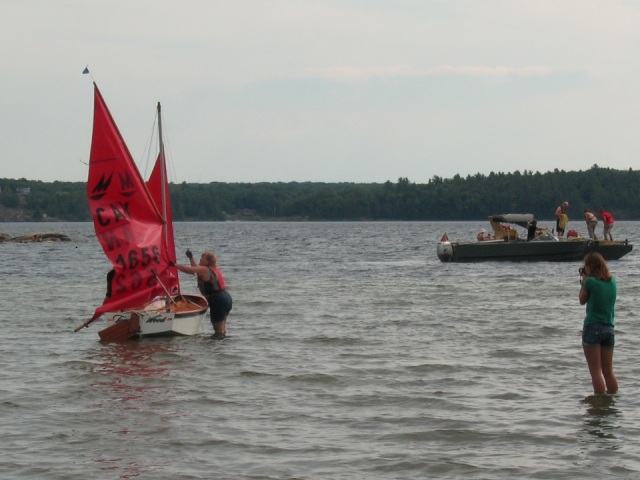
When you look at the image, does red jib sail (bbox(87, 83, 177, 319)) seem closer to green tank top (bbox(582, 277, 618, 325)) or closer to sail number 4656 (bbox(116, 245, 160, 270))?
sail number 4656 (bbox(116, 245, 160, 270))

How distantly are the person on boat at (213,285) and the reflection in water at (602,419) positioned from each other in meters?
6.86

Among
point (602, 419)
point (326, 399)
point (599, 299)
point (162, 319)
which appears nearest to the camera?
point (602, 419)

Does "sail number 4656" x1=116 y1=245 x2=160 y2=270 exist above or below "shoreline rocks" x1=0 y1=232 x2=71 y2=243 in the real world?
above

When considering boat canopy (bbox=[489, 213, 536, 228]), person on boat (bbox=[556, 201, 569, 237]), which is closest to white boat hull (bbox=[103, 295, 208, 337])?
person on boat (bbox=[556, 201, 569, 237])

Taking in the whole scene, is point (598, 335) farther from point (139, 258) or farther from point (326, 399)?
point (139, 258)

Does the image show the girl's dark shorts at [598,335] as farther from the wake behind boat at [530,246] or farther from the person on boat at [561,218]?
the wake behind boat at [530,246]

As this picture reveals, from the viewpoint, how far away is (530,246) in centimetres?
4169

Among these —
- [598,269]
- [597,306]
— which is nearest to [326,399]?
[597,306]

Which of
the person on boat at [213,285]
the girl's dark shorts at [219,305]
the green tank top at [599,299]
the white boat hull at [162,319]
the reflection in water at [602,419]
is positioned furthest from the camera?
the girl's dark shorts at [219,305]

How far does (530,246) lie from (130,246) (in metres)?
26.1

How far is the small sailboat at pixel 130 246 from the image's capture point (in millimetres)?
17688

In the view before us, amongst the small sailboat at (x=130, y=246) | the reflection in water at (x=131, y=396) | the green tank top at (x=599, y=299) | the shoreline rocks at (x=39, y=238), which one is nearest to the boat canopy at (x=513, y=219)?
the small sailboat at (x=130, y=246)

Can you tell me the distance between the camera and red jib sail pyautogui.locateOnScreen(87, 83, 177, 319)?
58.0ft

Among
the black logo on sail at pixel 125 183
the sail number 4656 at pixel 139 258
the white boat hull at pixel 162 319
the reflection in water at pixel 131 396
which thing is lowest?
the reflection in water at pixel 131 396
